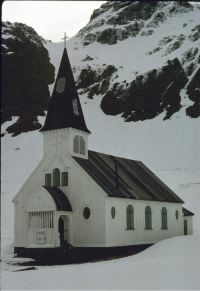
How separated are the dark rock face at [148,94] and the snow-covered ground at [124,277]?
66.1 meters

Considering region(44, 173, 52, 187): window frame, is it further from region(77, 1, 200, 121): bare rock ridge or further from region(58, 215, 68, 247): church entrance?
region(77, 1, 200, 121): bare rock ridge

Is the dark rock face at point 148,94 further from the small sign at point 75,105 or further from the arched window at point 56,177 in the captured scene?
the arched window at point 56,177

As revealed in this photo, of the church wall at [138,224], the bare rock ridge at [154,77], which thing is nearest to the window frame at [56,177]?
the church wall at [138,224]

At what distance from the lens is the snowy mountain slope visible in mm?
57281

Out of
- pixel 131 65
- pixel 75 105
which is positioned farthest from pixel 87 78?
pixel 75 105

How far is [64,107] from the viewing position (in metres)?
30.8

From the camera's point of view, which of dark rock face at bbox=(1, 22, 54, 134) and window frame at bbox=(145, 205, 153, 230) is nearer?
window frame at bbox=(145, 205, 153, 230)

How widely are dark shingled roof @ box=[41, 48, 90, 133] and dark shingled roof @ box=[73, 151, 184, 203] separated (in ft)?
8.35

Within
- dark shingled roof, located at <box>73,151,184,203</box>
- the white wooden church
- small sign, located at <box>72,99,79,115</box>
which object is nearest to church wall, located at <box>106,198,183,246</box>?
the white wooden church

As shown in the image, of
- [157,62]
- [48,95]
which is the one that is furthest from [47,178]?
[157,62]

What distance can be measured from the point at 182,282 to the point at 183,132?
2238 inches

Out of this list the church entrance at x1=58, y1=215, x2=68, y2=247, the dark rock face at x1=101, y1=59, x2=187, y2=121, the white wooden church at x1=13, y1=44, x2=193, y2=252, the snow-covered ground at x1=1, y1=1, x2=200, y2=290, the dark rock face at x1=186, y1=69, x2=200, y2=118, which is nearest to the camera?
the snow-covered ground at x1=1, y1=1, x2=200, y2=290

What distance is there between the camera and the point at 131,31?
119m

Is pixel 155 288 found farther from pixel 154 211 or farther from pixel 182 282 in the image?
pixel 154 211
